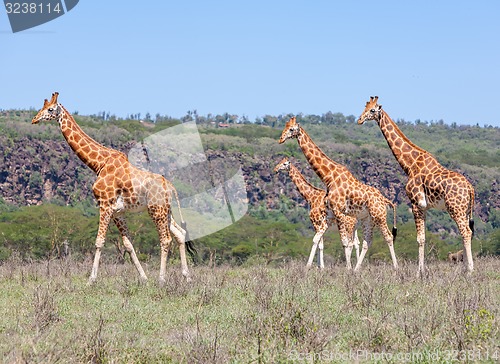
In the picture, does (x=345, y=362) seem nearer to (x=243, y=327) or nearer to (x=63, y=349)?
(x=243, y=327)

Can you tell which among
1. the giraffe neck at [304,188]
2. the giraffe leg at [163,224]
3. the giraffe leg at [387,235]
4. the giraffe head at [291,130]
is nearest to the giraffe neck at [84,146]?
the giraffe leg at [163,224]

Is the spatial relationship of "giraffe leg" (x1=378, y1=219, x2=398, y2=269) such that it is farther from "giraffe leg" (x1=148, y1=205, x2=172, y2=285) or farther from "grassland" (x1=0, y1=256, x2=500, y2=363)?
"giraffe leg" (x1=148, y1=205, x2=172, y2=285)

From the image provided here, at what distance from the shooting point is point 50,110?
42.9ft

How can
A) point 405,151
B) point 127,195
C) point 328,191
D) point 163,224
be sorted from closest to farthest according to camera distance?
point 127,195 → point 163,224 → point 405,151 → point 328,191

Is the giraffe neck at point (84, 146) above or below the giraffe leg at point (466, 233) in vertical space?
above

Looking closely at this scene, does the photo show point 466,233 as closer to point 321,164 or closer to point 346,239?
point 346,239

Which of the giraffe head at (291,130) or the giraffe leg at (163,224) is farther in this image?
the giraffe head at (291,130)

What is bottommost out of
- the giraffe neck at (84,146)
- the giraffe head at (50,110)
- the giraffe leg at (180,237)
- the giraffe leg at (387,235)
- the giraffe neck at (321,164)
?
the giraffe leg at (387,235)

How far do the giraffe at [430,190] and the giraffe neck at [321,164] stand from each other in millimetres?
1158

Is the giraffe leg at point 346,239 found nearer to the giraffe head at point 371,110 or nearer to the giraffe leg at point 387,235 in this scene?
the giraffe leg at point 387,235

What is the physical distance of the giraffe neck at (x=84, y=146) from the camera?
12.9 m

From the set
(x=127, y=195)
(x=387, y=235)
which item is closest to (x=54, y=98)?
(x=127, y=195)

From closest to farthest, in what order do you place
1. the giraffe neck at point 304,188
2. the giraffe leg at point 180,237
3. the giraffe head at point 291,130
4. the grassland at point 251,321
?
the grassland at point 251,321 < the giraffe leg at point 180,237 < the giraffe head at point 291,130 < the giraffe neck at point 304,188

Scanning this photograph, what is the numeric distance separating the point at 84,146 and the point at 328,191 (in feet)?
14.8
